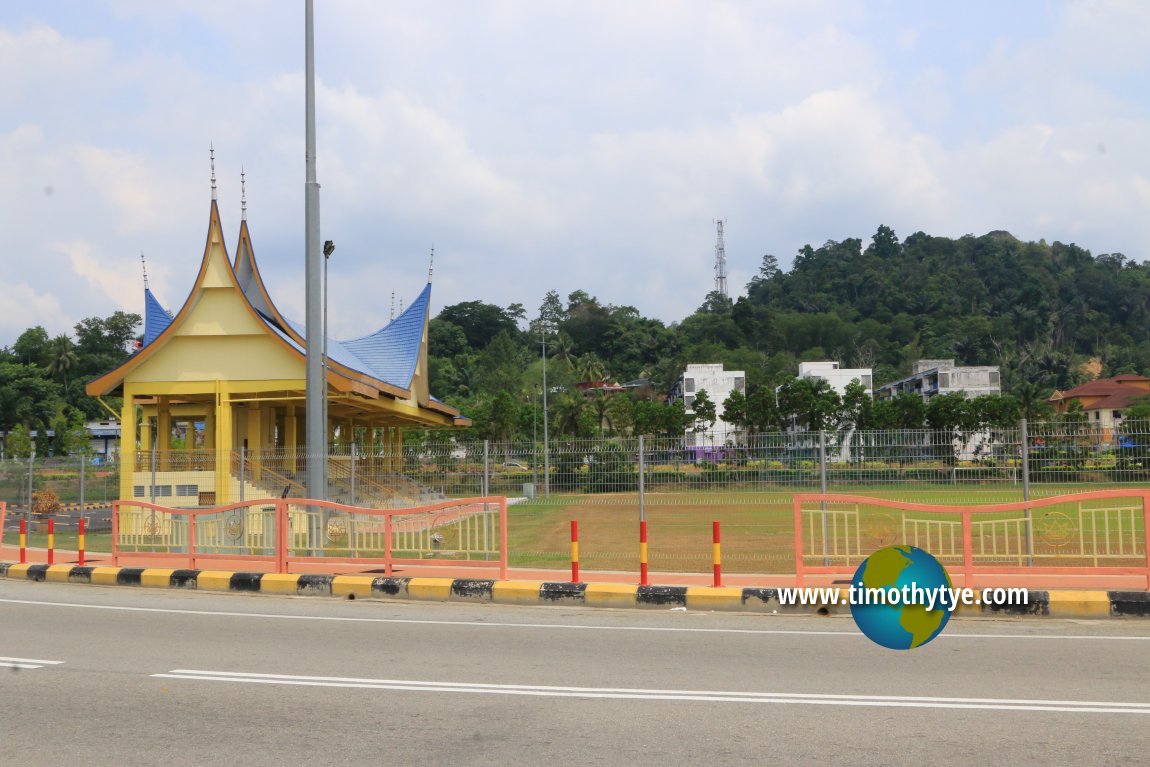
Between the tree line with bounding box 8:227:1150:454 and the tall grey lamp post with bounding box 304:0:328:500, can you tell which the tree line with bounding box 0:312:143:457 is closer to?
the tree line with bounding box 8:227:1150:454

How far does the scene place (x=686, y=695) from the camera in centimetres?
722

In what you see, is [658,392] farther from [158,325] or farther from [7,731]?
[7,731]

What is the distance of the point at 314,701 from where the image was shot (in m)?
7.09

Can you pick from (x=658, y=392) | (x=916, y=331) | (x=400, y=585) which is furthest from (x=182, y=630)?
(x=916, y=331)

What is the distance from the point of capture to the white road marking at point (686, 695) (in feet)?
22.3

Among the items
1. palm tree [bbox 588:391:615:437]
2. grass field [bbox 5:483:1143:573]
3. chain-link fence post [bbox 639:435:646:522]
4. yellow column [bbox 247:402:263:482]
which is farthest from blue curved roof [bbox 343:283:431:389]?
palm tree [bbox 588:391:615:437]

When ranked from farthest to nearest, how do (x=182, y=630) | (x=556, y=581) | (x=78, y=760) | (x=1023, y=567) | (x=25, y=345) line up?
(x=25, y=345) → (x=556, y=581) → (x=1023, y=567) → (x=182, y=630) → (x=78, y=760)

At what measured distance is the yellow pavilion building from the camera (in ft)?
75.7

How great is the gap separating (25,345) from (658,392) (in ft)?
225

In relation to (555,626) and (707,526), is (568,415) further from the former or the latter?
(555,626)

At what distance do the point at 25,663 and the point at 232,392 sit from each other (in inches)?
903

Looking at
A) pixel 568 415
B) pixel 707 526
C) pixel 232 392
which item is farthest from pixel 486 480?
pixel 568 415

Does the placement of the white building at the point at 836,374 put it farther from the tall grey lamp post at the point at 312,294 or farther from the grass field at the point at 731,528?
the tall grey lamp post at the point at 312,294

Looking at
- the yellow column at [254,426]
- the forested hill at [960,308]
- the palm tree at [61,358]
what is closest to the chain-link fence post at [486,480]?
the yellow column at [254,426]
